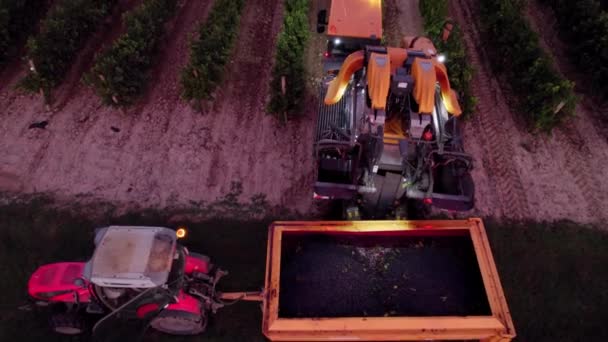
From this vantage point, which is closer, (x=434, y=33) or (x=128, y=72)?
(x=128, y=72)

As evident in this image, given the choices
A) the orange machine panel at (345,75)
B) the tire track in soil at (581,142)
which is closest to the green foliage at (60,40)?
the orange machine panel at (345,75)

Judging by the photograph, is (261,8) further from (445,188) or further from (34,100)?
(445,188)

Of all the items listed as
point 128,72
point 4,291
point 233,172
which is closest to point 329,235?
point 233,172

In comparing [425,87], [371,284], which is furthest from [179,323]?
[425,87]

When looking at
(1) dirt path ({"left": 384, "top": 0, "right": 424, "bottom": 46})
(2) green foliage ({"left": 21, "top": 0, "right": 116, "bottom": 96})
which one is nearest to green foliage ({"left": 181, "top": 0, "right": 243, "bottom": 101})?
(2) green foliage ({"left": 21, "top": 0, "right": 116, "bottom": 96})

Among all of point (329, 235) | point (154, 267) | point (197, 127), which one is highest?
point (154, 267)
